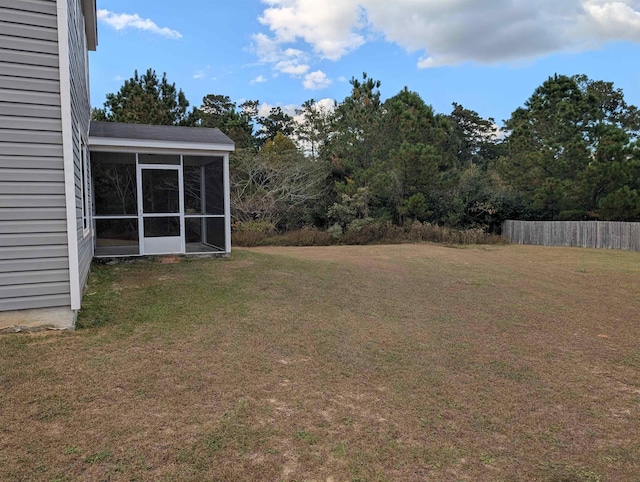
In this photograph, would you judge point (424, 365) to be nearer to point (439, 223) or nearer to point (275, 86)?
point (439, 223)

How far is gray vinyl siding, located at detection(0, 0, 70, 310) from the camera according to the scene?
4.02 meters

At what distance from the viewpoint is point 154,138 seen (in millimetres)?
8555

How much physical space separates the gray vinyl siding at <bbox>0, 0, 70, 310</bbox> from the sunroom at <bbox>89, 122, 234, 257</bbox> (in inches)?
169

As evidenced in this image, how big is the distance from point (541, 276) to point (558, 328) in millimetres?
4575

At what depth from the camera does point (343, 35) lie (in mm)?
17109

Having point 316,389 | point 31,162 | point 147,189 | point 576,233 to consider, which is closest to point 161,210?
point 147,189

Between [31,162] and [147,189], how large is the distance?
488 cm

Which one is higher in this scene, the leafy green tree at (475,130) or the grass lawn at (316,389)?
the leafy green tree at (475,130)

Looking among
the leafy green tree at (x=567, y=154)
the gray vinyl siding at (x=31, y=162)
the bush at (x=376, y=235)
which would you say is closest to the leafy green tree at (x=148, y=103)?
the bush at (x=376, y=235)

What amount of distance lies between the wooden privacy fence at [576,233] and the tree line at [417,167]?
98 cm

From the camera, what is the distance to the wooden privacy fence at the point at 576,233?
16.0 metres

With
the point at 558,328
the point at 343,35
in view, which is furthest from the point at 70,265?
the point at 343,35

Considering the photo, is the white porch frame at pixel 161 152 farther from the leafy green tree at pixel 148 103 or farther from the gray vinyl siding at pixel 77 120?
the leafy green tree at pixel 148 103

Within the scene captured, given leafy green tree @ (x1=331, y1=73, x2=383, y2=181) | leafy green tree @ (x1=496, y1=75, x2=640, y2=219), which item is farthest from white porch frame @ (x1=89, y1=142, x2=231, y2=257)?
leafy green tree @ (x1=496, y1=75, x2=640, y2=219)
